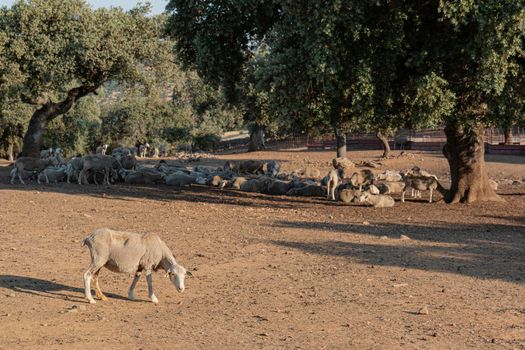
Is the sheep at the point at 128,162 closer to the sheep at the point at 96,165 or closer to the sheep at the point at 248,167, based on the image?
the sheep at the point at 96,165

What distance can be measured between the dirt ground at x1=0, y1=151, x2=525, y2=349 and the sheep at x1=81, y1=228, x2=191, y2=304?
32 cm

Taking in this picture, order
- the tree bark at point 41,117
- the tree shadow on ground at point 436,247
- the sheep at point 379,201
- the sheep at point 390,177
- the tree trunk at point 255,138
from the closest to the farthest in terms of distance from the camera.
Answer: the tree shadow on ground at point 436,247, the sheep at point 379,201, the sheep at point 390,177, the tree bark at point 41,117, the tree trunk at point 255,138

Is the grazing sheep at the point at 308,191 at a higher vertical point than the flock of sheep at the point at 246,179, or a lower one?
lower

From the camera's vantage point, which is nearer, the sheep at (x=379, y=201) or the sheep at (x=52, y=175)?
the sheep at (x=379, y=201)

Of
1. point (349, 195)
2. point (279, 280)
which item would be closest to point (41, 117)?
point (349, 195)

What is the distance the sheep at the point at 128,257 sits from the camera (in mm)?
10516

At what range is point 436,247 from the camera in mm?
15695

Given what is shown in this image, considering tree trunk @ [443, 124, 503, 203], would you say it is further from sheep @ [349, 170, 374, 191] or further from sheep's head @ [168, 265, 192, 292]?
sheep's head @ [168, 265, 192, 292]

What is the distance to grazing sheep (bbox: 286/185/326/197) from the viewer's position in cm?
2665

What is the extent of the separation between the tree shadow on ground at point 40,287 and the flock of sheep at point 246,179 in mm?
13275

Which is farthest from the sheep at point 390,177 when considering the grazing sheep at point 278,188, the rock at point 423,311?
the rock at point 423,311

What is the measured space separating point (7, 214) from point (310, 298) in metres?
11.0

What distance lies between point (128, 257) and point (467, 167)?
15244 millimetres

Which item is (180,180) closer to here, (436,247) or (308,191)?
(308,191)
